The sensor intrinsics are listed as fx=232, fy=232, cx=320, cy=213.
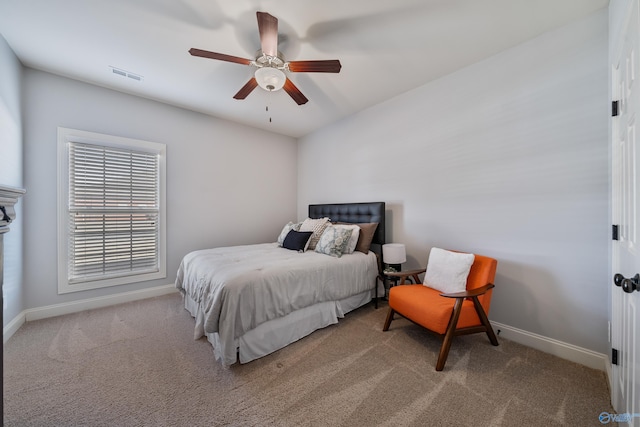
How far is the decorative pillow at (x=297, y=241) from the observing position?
10.2 feet

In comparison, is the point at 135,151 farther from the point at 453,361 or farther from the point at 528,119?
the point at 528,119

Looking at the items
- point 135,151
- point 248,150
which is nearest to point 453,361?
point 248,150

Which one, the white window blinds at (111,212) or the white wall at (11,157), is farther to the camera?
the white window blinds at (111,212)

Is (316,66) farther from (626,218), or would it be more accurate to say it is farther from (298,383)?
(298,383)

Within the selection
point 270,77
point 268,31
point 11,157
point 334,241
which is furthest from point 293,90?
point 11,157

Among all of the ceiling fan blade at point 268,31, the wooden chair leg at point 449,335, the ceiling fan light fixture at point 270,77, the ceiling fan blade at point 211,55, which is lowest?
the wooden chair leg at point 449,335

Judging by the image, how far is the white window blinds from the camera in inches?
111

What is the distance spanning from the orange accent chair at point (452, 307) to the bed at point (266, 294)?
2.10 feet

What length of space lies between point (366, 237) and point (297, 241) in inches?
36.7

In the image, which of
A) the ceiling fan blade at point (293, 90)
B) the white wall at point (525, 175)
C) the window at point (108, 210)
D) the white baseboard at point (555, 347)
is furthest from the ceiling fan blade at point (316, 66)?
the white baseboard at point (555, 347)

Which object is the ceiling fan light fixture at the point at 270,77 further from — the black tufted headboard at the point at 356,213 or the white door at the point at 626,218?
the white door at the point at 626,218

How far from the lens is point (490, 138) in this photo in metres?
2.35

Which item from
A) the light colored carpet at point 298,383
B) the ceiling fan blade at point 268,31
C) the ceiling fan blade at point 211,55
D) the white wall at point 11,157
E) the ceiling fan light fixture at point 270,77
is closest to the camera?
the light colored carpet at point 298,383

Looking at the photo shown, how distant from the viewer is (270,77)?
80.9 inches
